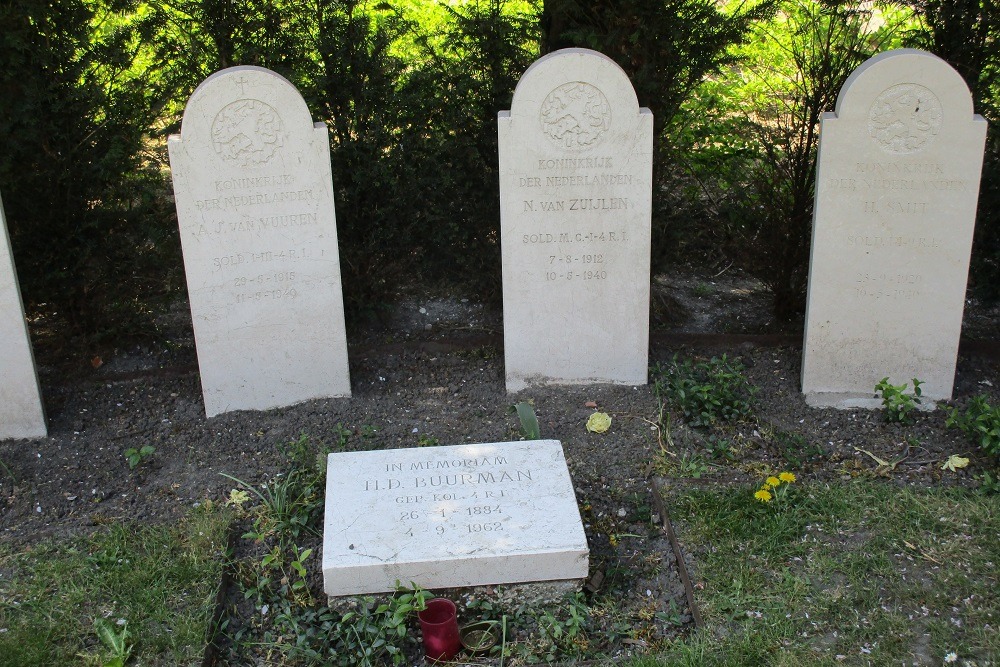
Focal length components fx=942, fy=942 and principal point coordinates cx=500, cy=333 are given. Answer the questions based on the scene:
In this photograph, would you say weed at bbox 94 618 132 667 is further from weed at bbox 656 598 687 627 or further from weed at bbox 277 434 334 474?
weed at bbox 656 598 687 627

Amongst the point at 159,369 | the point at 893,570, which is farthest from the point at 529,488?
the point at 159,369

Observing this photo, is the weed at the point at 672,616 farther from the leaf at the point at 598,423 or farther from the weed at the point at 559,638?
the leaf at the point at 598,423

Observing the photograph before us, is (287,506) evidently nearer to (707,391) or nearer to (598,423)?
(598,423)

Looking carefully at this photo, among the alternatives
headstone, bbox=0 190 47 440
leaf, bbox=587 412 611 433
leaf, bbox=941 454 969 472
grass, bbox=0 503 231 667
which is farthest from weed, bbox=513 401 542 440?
headstone, bbox=0 190 47 440

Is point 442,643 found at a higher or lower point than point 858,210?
lower

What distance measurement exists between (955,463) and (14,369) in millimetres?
4458

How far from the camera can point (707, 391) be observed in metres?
4.64

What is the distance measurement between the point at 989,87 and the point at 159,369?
4.98 m

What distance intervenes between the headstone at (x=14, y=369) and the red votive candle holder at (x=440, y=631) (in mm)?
2580

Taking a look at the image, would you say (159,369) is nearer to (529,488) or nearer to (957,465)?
(529,488)

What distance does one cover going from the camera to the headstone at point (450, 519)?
338cm

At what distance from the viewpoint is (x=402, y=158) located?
18.1 ft

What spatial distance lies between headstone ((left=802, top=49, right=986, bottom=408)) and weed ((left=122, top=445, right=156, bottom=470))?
10.9ft

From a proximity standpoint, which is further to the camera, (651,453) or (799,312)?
(799,312)
